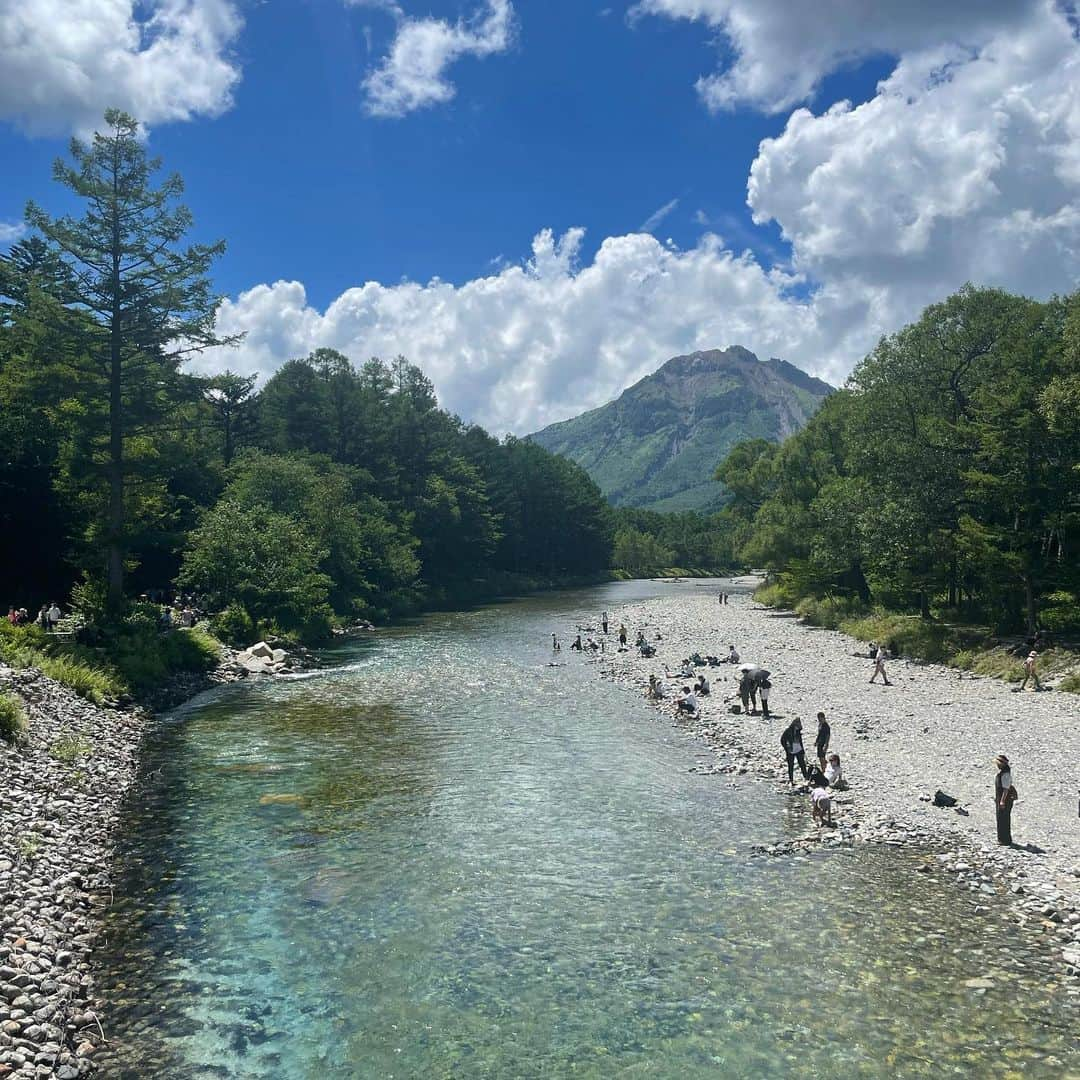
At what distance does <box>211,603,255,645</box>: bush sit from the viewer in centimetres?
4550

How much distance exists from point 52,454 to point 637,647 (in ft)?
123

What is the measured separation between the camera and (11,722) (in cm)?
2045

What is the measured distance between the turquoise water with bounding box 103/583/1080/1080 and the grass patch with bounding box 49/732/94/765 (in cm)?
184

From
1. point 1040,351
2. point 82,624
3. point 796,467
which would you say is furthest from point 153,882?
point 796,467

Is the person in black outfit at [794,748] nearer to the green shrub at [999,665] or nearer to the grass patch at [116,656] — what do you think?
the green shrub at [999,665]

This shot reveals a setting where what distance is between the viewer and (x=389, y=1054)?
1052 cm

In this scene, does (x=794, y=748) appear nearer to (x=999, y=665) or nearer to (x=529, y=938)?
(x=529, y=938)

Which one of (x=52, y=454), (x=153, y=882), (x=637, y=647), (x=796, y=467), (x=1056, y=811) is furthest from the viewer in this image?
(x=796, y=467)

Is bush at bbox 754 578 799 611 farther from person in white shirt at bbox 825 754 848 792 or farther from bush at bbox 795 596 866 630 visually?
person in white shirt at bbox 825 754 848 792

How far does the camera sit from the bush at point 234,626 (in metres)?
45.5

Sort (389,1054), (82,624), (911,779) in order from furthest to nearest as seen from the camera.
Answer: (82,624)
(911,779)
(389,1054)

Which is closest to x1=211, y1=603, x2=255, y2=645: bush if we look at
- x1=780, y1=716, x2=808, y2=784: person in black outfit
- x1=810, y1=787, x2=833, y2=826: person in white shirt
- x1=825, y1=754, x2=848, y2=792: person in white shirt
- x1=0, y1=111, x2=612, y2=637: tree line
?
x1=0, y1=111, x2=612, y2=637: tree line

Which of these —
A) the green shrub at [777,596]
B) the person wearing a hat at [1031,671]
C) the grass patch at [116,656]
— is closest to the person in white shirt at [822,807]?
the person wearing a hat at [1031,671]

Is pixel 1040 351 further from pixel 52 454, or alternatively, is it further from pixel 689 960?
pixel 52 454
